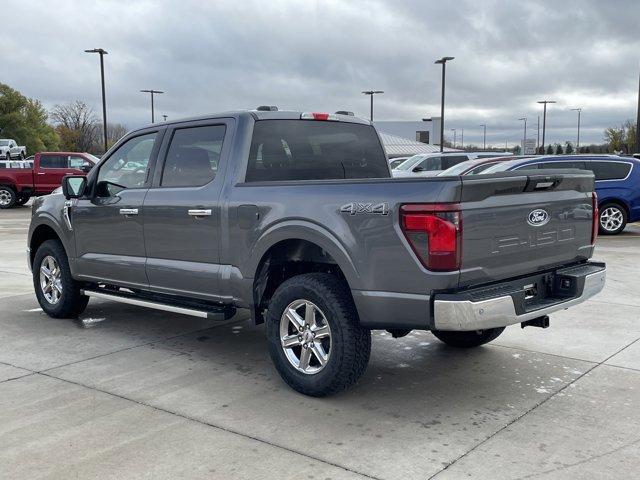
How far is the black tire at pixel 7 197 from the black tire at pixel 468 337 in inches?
824

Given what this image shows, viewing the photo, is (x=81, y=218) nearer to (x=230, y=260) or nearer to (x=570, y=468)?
(x=230, y=260)

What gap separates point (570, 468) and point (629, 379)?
1.63 m

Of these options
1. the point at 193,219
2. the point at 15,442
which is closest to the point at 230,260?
the point at 193,219

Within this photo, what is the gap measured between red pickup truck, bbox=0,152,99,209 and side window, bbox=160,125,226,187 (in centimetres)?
1821

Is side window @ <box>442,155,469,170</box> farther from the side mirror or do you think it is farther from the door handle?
the door handle

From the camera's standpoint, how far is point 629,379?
15.4ft

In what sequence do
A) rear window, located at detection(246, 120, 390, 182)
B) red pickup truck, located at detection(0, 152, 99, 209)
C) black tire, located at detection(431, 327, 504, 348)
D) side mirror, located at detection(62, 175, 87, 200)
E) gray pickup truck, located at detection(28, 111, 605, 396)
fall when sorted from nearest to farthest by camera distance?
gray pickup truck, located at detection(28, 111, 605, 396), rear window, located at detection(246, 120, 390, 182), black tire, located at detection(431, 327, 504, 348), side mirror, located at detection(62, 175, 87, 200), red pickup truck, located at detection(0, 152, 99, 209)

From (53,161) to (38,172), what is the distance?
0.61 metres

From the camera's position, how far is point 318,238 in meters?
4.24

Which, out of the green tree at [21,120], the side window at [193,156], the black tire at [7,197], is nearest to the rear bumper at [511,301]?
the side window at [193,156]

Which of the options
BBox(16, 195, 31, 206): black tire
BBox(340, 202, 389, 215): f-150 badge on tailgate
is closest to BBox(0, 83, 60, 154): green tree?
BBox(16, 195, 31, 206): black tire

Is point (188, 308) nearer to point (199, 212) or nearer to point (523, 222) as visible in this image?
point (199, 212)

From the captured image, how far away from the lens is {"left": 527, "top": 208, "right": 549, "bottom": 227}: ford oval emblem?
416cm

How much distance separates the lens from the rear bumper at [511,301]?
3.70 meters
